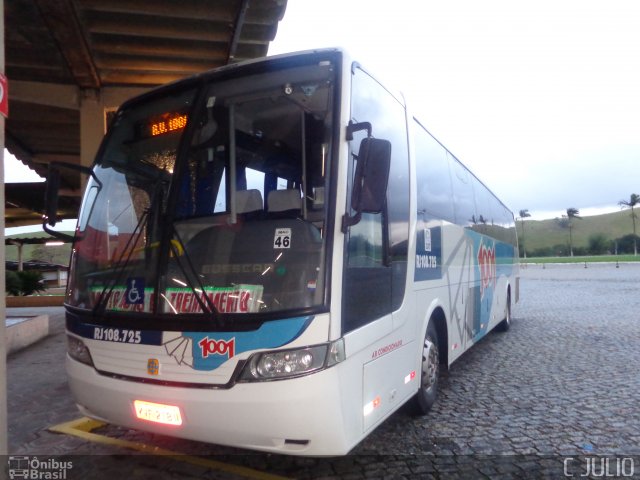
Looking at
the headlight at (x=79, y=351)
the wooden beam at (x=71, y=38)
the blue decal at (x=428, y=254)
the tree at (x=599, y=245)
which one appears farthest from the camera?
the tree at (x=599, y=245)

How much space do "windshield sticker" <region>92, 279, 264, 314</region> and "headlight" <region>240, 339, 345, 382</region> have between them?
0.32 meters

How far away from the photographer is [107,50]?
35.0ft

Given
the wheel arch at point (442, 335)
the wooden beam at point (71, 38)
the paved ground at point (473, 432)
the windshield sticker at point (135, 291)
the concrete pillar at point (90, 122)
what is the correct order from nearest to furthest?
the windshield sticker at point (135, 291)
the paved ground at point (473, 432)
the wheel arch at point (442, 335)
the wooden beam at point (71, 38)
the concrete pillar at point (90, 122)

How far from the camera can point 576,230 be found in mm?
155000

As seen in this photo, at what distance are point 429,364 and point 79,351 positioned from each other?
3330 mm

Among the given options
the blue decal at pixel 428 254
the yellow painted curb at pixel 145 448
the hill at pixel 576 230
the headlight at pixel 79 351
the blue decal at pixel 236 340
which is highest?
the hill at pixel 576 230

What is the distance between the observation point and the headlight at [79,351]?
4.02 m

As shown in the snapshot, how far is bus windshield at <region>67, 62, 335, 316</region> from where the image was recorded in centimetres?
352

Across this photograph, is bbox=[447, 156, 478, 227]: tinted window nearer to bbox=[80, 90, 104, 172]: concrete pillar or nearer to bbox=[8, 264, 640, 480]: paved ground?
bbox=[8, 264, 640, 480]: paved ground

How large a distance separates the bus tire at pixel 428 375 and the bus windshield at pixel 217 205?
2280mm

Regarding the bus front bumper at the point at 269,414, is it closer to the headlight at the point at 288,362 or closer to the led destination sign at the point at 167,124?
the headlight at the point at 288,362

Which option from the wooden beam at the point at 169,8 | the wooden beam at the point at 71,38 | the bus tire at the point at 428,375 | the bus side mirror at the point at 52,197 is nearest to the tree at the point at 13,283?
the wooden beam at the point at 71,38

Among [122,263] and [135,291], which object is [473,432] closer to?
[135,291]

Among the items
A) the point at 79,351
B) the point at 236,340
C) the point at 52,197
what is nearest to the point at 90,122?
the point at 52,197
